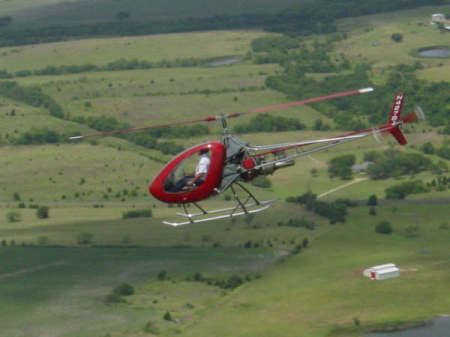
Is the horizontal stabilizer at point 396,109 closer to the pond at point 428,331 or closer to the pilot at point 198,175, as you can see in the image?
the pilot at point 198,175

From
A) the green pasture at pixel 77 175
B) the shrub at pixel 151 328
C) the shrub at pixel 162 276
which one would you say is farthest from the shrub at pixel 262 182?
the shrub at pixel 151 328

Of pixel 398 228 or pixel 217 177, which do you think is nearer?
pixel 217 177

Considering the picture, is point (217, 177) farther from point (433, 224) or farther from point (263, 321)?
point (433, 224)

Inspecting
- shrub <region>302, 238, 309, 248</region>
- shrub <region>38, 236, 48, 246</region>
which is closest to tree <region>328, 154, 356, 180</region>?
shrub <region>302, 238, 309, 248</region>

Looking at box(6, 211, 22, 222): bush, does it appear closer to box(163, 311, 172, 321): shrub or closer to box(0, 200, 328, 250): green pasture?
box(0, 200, 328, 250): green pasture

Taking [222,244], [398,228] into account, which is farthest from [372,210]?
[222,244]

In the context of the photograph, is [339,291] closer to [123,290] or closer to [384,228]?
[123,290]

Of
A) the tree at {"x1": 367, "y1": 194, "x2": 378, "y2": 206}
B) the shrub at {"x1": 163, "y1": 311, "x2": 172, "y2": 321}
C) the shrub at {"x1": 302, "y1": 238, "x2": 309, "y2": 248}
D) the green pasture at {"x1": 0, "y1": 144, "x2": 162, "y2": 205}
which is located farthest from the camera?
the green pasture at {"x1": 0, "y1": 144, "x2": 162, "y2": 205}
